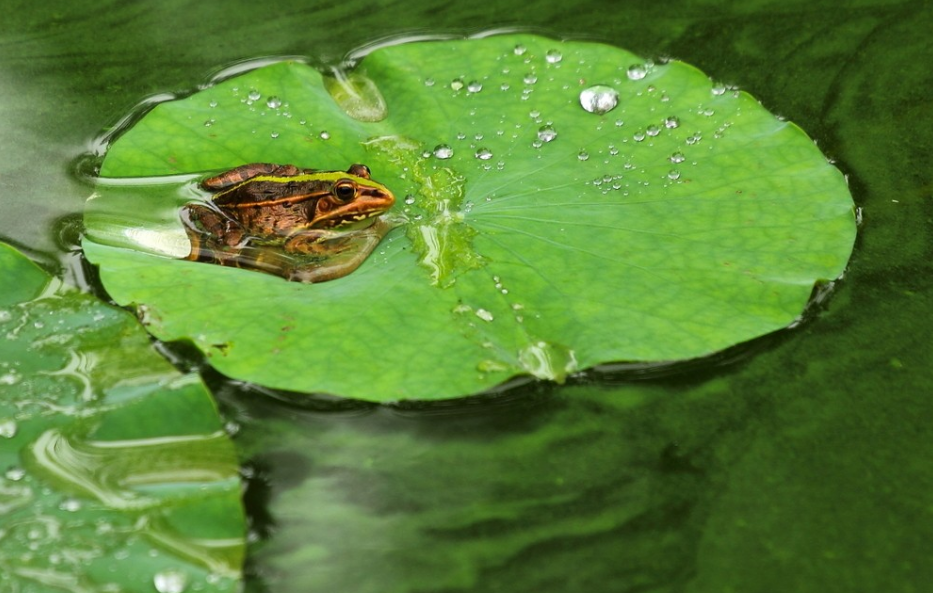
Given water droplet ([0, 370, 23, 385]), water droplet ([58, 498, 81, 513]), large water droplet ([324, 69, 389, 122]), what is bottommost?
water droplet ([58, 498, 81, 513])

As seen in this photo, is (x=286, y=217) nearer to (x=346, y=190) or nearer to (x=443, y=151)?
(x=346, y=190)

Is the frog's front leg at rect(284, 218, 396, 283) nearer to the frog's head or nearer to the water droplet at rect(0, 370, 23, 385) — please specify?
the frog's head

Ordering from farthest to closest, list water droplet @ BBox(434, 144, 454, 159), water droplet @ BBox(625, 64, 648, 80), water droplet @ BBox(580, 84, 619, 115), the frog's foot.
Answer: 1. water droplet @ BBox(625, 64, 648, 80)
2. water droplet @ BBox(580, 84, 619, 115)
3. water droplet @ BBox(434, 144, 454, 159)
4. the frog's foot

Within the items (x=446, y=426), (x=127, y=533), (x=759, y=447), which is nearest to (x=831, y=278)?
(x=759, y=447)

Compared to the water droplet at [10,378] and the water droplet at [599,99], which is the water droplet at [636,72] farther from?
the water droplet at [10,378]

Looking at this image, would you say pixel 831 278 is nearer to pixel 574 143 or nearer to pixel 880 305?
pixel 880 305

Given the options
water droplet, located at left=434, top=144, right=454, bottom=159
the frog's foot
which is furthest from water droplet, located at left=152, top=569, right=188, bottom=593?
water droplet, located at left=434, top=144, right=454, bottom=159

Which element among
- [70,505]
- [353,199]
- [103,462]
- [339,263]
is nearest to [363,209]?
[353,199]
